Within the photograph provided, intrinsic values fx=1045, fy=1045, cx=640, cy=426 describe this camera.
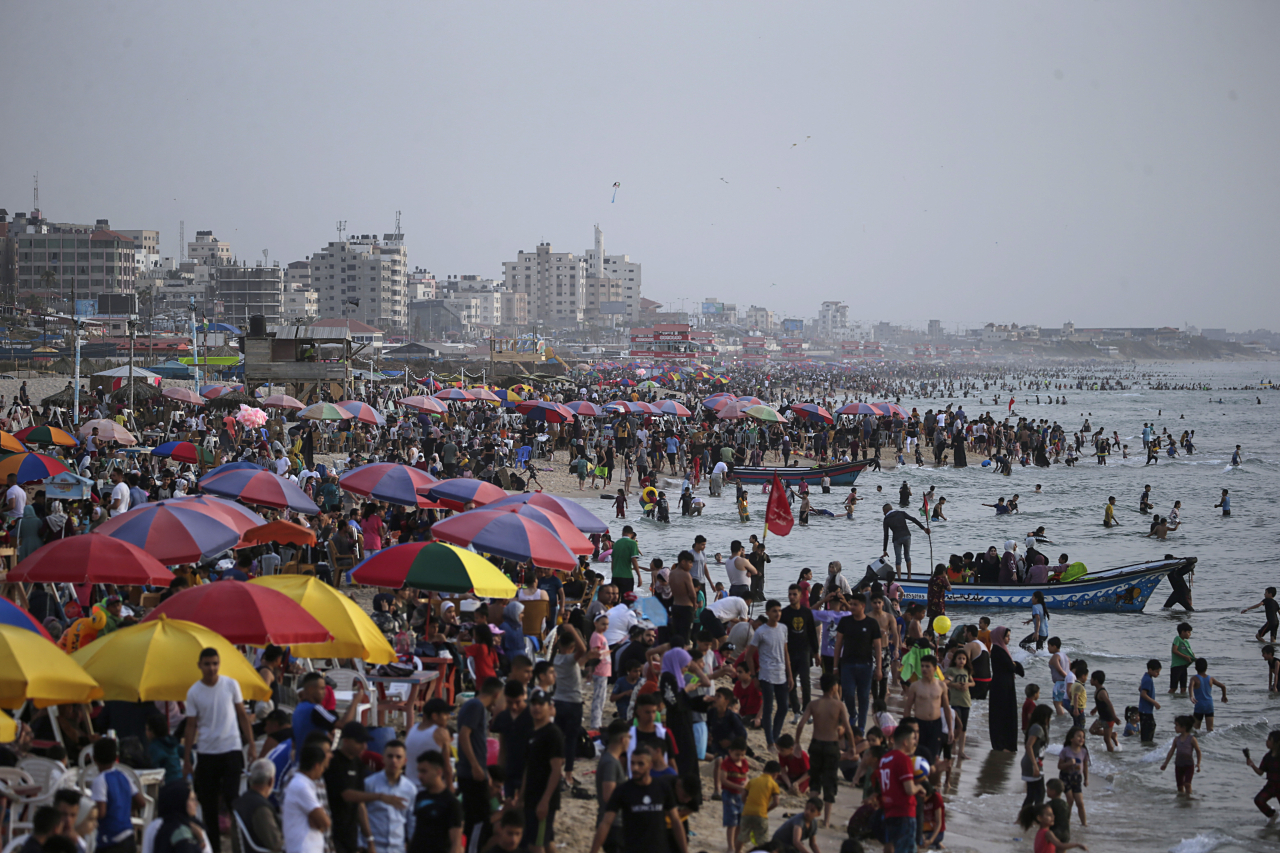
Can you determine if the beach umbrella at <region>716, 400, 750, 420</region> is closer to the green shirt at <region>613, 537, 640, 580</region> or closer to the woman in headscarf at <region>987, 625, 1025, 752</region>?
the green shirt at <region>613, 537, 640, 580</region>

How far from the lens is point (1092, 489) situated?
3775cm

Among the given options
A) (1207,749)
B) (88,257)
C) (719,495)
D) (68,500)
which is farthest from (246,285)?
(1207,749)

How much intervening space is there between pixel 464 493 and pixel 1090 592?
11.2m

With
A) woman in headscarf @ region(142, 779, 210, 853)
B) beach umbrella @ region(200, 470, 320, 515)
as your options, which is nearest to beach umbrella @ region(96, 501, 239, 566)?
beach umbrella @ region(200, 470, 320, 515)

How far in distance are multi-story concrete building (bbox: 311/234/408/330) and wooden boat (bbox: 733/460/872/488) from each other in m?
127

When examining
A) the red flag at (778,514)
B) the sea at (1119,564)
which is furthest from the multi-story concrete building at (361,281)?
the red flag at (778,514)

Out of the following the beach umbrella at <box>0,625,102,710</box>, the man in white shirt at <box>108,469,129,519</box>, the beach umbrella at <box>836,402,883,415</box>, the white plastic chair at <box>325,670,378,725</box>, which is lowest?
the white plastic chair at <box>325,670,378,725</box>

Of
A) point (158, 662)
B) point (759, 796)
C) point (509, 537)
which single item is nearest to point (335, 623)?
point (158, 662)

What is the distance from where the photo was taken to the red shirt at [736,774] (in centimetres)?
690

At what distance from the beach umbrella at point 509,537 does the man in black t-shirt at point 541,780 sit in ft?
14.7

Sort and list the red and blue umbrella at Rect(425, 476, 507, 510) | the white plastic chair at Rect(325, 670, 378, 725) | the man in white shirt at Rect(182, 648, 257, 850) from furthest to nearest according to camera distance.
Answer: the red and blue umbrella at Rect(425, 476, 507, 510)
the white plastic chair at Rect(325, 670, 378, 725)
the man in white shirt at Rect(182, 648, 257, 850)

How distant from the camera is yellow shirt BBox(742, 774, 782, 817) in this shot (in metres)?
6.60

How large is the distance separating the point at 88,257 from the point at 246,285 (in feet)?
58.3

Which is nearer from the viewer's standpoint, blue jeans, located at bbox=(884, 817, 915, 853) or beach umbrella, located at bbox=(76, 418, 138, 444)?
blue jeans, located at bbox=(884, 817, 915, 853)
